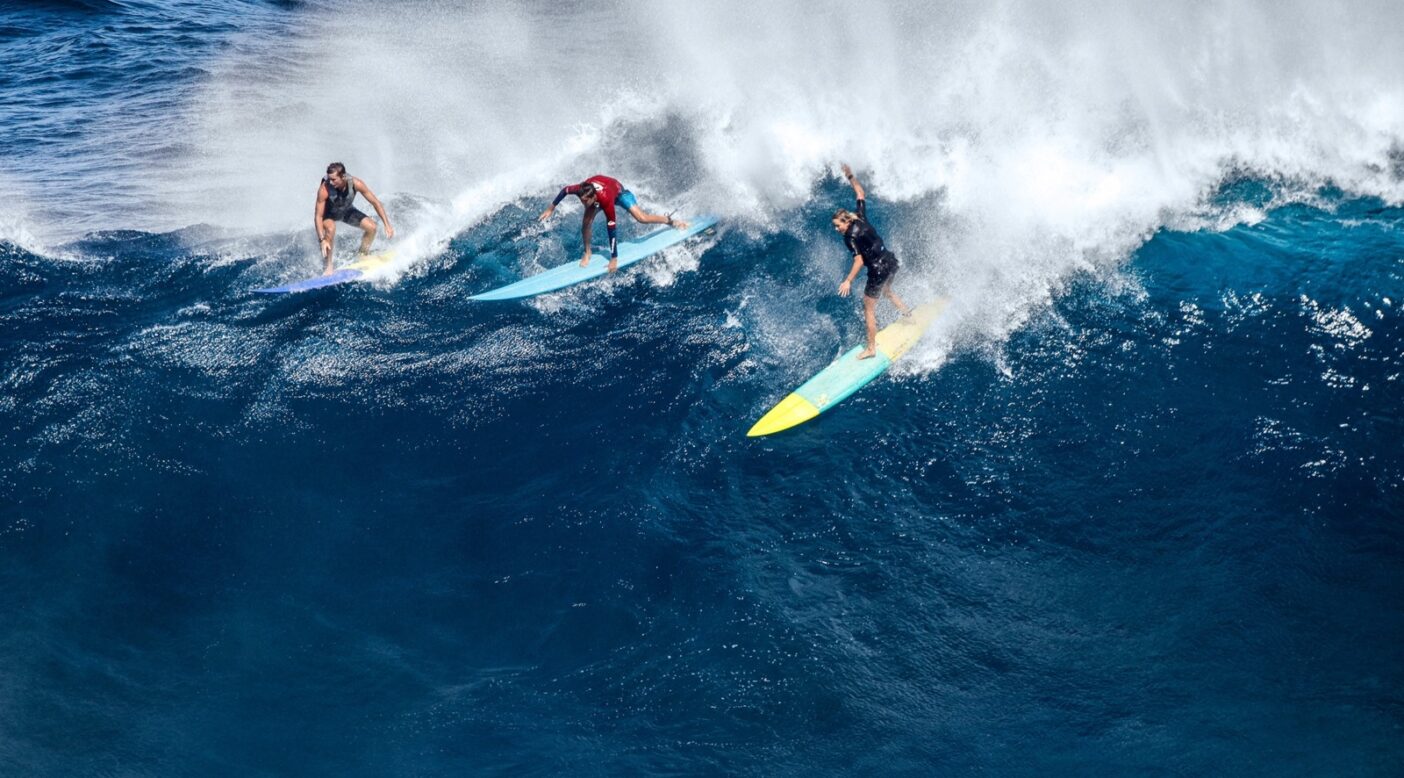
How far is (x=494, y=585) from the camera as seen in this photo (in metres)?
11.0

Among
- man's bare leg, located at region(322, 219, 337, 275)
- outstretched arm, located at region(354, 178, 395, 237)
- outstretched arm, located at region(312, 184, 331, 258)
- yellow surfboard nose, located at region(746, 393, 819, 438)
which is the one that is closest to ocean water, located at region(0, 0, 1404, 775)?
yellow surfboard nose, located at region(746, 393, 819, 438)

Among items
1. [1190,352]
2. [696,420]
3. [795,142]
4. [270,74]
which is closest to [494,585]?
[696,420]

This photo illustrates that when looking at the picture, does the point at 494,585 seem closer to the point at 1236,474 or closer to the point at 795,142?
the point at 1236,474

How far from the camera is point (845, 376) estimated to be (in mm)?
13406

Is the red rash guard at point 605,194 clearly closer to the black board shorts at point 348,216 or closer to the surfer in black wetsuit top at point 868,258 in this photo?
the black board shorts at point 348,216

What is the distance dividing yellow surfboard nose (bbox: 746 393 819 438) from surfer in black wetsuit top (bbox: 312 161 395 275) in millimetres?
8044

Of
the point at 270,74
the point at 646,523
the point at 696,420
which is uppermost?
the point at 270,74

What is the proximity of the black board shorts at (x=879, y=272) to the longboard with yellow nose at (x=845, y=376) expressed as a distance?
32.3 inches

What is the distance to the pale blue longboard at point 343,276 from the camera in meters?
15.8

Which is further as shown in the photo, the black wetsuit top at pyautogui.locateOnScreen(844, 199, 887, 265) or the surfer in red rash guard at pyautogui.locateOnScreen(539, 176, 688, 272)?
the surfer in red rash guard at pyautogui.locateOnScreen(539, 176, 688, 272)

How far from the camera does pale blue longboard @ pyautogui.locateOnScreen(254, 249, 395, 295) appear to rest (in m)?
15.8

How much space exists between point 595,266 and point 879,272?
5304 mm

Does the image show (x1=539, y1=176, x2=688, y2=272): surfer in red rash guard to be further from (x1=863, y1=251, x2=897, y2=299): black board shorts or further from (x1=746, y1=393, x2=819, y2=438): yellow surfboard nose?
(x1=746, y1=393, x2=819, y2=438): yellow surfboard nose

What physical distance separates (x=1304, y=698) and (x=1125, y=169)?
1020 cm
